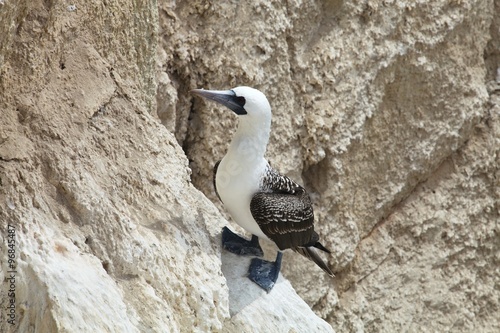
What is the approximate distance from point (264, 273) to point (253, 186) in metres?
0.52

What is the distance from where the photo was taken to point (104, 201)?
164 inches

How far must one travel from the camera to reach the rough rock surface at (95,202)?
3.61m

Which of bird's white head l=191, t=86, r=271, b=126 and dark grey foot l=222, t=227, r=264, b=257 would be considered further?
dark grey foot l=222, t=227, r=264, b=257

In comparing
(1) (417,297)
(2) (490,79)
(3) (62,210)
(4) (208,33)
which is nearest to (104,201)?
(3) (62,210)

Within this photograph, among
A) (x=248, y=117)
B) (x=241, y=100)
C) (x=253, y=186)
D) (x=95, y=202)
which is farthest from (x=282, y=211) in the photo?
(x=95, y=202)

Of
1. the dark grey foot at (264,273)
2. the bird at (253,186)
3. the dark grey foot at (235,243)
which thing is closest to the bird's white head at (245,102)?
the bird at (253,186)

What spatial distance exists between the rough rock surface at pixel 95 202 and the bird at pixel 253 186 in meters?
0.12

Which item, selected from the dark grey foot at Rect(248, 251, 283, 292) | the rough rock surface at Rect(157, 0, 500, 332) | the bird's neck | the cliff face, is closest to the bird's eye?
the bird's neck

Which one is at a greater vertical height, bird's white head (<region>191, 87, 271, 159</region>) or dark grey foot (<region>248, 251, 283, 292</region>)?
bird's white head (<region>191, 87, 271, 159</region>)

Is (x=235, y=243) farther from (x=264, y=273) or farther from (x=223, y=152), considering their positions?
(x=223, y=152)

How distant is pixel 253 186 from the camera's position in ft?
16.4

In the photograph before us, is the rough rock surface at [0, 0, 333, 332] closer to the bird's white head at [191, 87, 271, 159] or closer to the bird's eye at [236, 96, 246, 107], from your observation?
the bird's white head at [191, 87, 271, 159]

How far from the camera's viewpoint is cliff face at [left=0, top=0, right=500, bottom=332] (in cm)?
→ 392

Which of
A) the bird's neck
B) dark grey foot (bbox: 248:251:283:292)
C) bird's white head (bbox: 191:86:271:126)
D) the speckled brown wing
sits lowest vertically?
dark grey foot (bbox: 248:251:283:292)
